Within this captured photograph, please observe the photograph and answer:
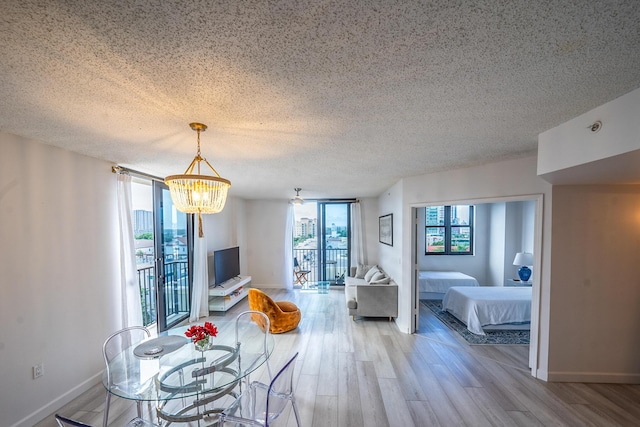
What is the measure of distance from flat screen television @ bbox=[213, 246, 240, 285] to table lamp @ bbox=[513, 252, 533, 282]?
6110 millimetres

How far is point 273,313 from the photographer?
388 centimetres

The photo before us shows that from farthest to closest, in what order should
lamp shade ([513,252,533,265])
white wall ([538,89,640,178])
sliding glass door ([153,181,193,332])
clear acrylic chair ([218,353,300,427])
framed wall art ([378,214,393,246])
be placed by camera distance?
lamp shade ([513,252,533,265]) < framed wall art ([378,214,393,246]) < sliding glass door ([153,181,193,332]) < clear acrylic chair ([218,353,300,427]) < white wall ([538,89,640,178])

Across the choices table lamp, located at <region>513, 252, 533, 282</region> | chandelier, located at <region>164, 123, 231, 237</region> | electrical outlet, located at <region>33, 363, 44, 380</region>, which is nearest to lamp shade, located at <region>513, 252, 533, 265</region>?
table lamp, located at <region>513, 252, 533, 282</region>

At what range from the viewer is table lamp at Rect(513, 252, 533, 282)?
16.5 ft

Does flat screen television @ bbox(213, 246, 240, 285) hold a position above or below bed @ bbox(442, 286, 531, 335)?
above

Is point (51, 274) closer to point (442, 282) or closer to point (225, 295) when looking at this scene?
point (225, 295)

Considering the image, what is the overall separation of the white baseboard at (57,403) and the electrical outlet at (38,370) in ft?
0.96

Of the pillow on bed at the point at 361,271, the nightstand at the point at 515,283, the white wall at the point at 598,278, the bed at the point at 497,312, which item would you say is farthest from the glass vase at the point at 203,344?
the nightstand at the point at 515,283

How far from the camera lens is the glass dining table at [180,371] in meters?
1.74

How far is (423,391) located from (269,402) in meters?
1.76

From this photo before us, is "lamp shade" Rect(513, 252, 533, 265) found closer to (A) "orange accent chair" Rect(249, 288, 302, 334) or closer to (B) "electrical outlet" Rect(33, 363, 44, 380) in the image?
(A) "orange accent chair" Rect(249, 288, 302, 334)

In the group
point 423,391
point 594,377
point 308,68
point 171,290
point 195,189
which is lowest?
point 423,391

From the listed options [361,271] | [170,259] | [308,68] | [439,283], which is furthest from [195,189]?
[439,283]

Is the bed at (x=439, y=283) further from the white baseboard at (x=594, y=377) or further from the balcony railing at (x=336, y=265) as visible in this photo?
the white baseboard at (x=594, y=377)
